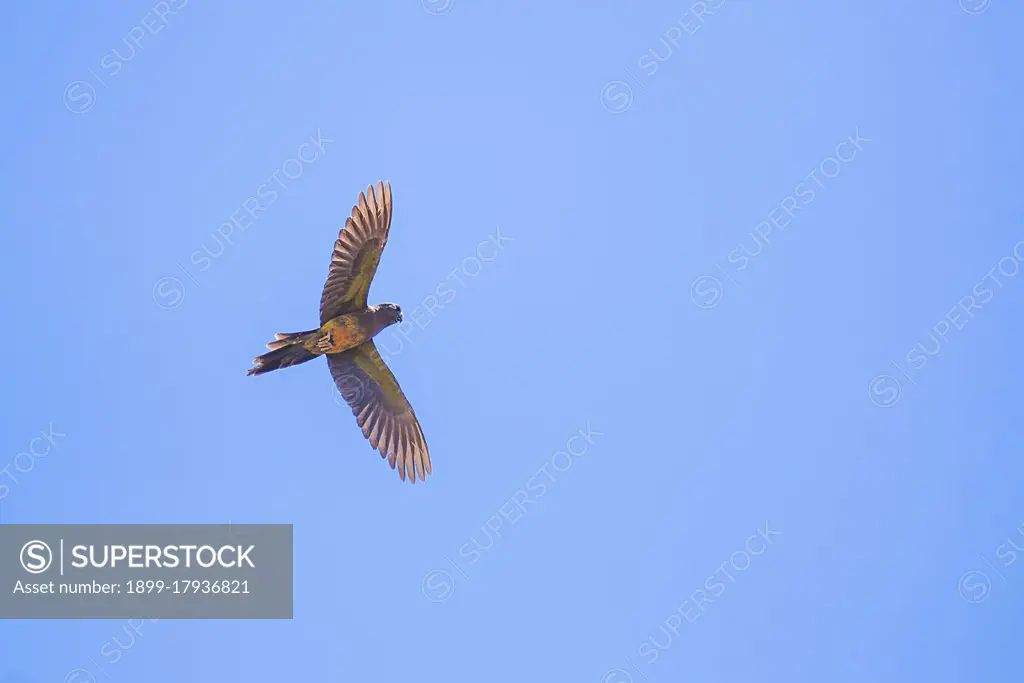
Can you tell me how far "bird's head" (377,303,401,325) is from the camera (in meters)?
28.1

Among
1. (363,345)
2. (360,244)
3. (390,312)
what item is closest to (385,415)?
(363,345)

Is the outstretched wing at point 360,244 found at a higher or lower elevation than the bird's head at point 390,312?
higher

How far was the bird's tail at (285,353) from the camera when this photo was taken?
1061 inches

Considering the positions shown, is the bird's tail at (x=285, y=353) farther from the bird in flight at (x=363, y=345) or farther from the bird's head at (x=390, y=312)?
the bird's head at (x=390, y=312)

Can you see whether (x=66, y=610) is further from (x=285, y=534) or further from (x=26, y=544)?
(x=285, y=534)

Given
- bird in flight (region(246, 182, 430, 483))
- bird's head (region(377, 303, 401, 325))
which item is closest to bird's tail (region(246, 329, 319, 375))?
bird in flight (region(246, 182, 430, 483))

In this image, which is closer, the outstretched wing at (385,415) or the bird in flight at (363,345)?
the bird in flight at (363,345)

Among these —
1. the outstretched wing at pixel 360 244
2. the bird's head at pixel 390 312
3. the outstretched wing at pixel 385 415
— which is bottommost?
the outstretched wing at pixel 385 415

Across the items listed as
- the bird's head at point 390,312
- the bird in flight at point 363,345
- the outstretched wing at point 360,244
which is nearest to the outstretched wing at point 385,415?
the bird in flight at point 363,345

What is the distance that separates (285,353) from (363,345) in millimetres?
1976

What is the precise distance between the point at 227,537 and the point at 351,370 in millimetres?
5421

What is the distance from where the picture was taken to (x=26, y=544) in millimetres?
31562

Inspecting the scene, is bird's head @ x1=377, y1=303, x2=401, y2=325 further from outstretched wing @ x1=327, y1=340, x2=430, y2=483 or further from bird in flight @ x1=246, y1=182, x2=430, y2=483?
outstretched wing @ x1=327, y1=340, x2=430, y2=483

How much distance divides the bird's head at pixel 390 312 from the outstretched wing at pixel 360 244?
2.29ft
